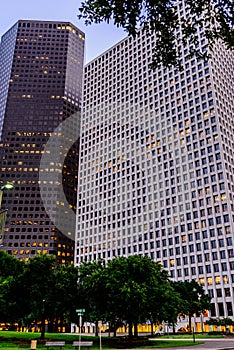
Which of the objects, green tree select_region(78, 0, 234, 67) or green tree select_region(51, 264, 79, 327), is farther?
green tree select_region(51, 264, 79, 327)

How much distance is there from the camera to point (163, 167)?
13025 cm

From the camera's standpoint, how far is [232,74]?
463 feet

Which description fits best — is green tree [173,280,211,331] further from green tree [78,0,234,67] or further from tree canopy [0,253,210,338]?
green tree [78,0,234,67]

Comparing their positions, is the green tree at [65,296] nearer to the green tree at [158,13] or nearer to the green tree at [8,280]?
the green tree at [8,280]

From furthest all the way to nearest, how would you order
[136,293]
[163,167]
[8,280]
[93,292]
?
1. [163,167]
2. [8,280]
3. [93,292]
4. [136,293]

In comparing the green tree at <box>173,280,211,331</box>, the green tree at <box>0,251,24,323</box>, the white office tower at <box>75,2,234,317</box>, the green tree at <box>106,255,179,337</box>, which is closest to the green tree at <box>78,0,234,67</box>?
the green tree at <box>106,255,179,337</box>

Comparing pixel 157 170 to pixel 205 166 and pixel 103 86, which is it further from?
pixel 103 86

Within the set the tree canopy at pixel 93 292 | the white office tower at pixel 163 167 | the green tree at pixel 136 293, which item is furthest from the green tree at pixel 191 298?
the green tree at pixel 136 293

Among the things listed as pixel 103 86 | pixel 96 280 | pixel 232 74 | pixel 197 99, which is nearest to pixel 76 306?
pixel 96 280

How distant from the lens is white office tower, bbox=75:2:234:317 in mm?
109500

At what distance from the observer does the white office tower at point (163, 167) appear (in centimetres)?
10950

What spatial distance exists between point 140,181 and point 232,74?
5893 centimetres

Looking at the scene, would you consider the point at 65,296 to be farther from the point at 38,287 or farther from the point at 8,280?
the point at 8,280

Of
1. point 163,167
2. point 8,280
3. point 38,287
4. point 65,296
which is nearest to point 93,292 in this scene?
point 65,296
